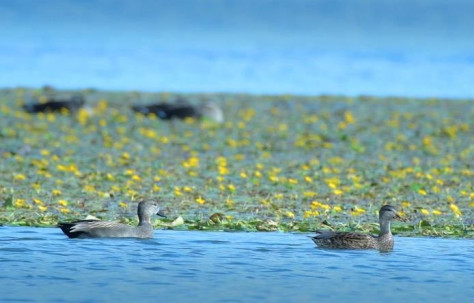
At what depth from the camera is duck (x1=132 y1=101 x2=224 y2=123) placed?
33906 mm

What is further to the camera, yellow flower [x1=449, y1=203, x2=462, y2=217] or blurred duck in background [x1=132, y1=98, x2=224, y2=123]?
blurred duck in background [x1=132, y1=98, x2=224, y2=123]

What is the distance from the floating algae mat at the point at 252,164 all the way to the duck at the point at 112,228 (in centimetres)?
88

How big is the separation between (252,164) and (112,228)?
31.6ft

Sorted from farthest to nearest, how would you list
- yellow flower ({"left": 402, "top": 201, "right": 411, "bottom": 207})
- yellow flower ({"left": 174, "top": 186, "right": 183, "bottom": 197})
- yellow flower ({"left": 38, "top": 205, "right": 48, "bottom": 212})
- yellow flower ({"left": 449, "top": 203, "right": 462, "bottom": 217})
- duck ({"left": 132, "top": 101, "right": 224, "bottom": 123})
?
duck ({"left": 132, "top": 101, "right": 224, "bottom": 123}) < yellow flower ({"left": 174, "top": 186, "right": 183, "bottom": 197}) < yellow flower ({"left": 402, "top": 201, "right": 411, "bottom": 207}) < yellow flower ({"left": 449, "top": 203, "right": 462, "bottom": 217}) < yellow flower ({"left": 38, "top": 205, "right": 48, "bottom": 212})

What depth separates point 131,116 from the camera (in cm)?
3441

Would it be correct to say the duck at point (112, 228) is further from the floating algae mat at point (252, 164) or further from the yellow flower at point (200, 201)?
the yellow flower at point (200, 201)

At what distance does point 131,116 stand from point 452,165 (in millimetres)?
12035

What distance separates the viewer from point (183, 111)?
34.4 meters

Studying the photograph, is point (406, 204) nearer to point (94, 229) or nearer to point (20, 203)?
point (94, 229)

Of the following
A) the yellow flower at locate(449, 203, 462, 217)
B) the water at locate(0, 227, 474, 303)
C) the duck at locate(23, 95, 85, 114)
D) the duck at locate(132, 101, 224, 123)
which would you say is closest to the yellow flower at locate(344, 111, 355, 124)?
the duck at locate(132, 101, 224, 123)

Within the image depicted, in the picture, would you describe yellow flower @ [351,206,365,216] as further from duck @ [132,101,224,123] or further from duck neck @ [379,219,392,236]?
duck @ [132,101,224,123]

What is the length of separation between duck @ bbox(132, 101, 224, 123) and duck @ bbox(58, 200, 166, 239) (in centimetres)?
1770

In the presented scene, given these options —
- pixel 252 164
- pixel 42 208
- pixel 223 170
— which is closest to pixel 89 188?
pixel 42 208

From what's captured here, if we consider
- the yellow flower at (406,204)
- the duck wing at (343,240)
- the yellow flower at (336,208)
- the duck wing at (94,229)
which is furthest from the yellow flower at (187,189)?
the duck wing at (343,240)
